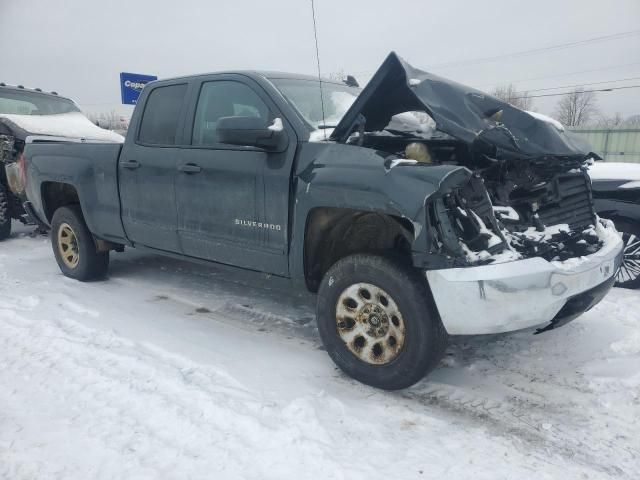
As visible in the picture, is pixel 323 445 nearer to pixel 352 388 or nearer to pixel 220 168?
pixel 352 388

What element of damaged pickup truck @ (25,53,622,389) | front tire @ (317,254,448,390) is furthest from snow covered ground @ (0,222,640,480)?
damaged pickup truck @ (25,53,622,389)

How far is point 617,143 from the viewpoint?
19.3m

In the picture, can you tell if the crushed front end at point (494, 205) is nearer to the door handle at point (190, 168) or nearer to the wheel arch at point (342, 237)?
the wheel arch at point (342, 237)

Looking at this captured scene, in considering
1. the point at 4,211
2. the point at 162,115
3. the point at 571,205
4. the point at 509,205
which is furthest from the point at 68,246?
the point at 571,205

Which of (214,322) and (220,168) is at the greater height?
(220,168)

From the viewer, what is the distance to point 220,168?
11.4 ft

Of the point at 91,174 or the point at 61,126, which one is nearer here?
the point at 91,174

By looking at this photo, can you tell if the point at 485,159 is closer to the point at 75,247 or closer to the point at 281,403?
the point at 281,403

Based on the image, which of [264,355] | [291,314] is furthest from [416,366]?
[291,314]

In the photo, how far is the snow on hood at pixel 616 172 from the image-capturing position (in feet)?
15.4

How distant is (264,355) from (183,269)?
2578 mm

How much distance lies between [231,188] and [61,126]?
5.15 metres

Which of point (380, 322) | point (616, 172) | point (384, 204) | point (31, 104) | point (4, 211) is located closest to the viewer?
point (384, 204)

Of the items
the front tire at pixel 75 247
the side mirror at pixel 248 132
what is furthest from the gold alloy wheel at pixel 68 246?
the side mirror at pixel 248 132
